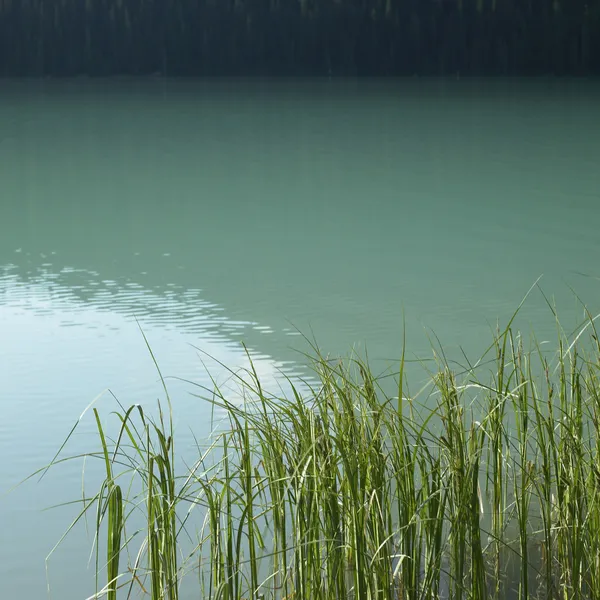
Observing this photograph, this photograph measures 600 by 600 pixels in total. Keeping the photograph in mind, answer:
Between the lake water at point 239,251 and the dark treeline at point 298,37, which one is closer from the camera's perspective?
the lake water at point 239,251

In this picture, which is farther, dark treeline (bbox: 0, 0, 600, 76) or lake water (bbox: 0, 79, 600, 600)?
dark treeline (bbox: 0, 0, 600, 76)

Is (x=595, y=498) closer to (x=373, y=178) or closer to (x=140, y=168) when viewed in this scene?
(x=373, y=178)

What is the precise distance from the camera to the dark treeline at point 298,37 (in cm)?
1828

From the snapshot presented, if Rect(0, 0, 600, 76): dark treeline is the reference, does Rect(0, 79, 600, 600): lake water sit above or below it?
below

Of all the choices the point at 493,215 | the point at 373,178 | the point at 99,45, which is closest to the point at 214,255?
the point at 493,215

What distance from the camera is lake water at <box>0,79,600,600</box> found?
3.25 metres

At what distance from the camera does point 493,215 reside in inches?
261

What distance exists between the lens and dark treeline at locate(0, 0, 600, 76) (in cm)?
1828

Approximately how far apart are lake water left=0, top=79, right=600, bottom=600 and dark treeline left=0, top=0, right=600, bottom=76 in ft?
20.4

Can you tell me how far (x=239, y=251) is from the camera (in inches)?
224

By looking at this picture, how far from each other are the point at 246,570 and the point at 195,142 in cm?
864

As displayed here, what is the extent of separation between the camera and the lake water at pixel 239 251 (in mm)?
3250

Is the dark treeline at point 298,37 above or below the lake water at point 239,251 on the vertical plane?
above

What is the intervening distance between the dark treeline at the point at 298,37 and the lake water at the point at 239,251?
6.21 meters
